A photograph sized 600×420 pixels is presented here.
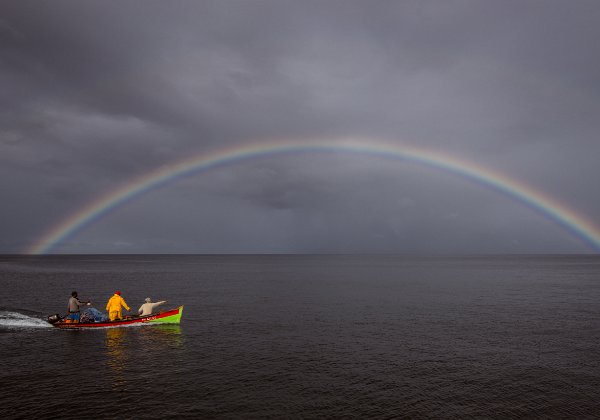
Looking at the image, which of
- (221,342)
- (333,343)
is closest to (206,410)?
(221,342)

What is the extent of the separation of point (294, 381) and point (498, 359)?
63.1ft

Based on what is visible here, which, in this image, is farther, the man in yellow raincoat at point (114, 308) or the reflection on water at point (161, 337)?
the man in yellow raincoat at point (114, 308)

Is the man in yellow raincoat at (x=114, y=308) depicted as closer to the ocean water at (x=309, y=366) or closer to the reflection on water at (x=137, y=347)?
the reflection on water at (x=137, y=347)

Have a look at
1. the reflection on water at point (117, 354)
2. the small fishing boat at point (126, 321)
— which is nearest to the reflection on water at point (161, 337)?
the small fishing boat at point (126, 321)

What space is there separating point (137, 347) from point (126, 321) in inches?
395

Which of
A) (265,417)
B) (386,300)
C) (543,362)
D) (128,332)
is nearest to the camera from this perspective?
(265,417)

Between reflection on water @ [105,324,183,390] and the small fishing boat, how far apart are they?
624mm

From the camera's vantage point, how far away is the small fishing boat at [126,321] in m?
47.1

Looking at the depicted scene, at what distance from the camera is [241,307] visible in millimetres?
67125

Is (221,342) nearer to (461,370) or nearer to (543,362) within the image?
(461,370)

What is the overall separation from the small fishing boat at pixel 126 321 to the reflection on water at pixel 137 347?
0.62m

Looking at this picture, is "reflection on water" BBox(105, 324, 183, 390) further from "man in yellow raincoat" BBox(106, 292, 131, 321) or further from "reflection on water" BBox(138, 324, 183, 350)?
"man in yellow raincoat" BBox(106, 292, 131, 321)

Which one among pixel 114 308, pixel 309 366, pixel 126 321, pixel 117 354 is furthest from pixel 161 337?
pixel 309 366

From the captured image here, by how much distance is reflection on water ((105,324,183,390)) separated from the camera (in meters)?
32.2
